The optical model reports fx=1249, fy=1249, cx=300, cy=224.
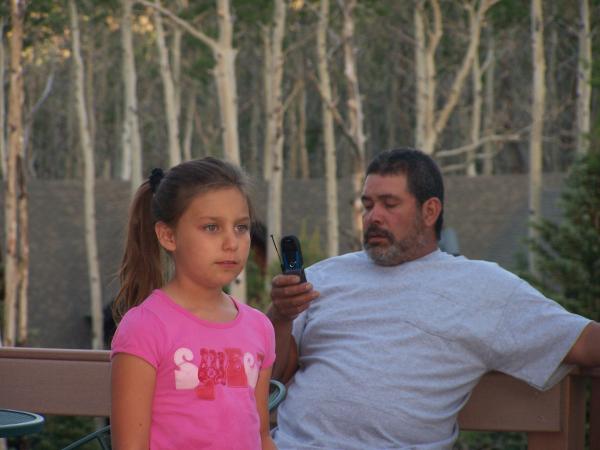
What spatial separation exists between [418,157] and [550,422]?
3.18 ft

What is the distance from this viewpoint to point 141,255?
304 cm

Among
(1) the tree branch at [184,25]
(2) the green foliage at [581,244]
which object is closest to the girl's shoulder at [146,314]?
(2) the green foliage at [581,244]

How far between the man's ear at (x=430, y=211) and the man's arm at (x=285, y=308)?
0.60 metres

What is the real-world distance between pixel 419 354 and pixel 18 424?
1.43m

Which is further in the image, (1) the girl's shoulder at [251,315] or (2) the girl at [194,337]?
(1) the girl's shoulder at [251,315]

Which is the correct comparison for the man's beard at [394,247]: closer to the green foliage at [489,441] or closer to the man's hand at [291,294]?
the man's hand at [291,294]

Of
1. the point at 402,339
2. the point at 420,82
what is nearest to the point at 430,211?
the point at 402,339

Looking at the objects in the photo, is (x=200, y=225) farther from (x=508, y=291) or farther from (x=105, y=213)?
(x=105, y=213)

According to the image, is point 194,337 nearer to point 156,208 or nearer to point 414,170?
point 156,208

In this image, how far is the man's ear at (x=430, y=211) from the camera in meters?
4.05

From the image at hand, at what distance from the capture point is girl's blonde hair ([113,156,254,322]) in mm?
2861

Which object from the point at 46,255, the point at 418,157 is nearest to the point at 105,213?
the point at 46,255

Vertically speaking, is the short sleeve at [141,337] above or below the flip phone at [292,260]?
below

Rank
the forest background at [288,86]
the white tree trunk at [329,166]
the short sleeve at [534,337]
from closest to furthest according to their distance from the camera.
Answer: the short sleeve at [534,337] < the forest background at [288,86] < the white tree trunk at [329,166]
